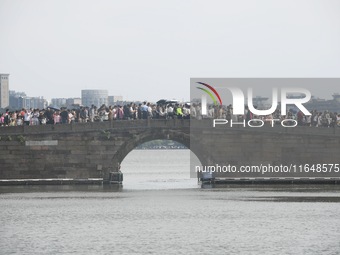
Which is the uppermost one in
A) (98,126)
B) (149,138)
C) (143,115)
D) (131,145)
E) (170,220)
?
(143,115)

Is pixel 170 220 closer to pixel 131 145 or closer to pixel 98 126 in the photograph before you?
pixel 98 126

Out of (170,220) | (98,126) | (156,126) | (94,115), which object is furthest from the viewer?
(94,115)

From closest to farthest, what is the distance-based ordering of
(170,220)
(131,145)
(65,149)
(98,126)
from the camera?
(170,220), (65,149), (98,126), (131,145)

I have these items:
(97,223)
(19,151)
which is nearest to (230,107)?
(19,151)

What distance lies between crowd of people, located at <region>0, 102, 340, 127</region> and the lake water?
462 centimetres

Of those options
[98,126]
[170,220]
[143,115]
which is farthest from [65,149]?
[170,220]

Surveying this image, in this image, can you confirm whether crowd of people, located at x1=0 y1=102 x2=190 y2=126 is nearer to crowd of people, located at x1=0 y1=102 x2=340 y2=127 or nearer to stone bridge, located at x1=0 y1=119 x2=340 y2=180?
crowd of people, located at x1=0 y1=102 x2=340 y2=127

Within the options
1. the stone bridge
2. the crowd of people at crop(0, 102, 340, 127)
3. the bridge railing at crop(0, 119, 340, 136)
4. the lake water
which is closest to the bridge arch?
the stone bridge

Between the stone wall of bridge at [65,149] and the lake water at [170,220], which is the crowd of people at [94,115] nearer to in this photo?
the stone wall of bridge at [65,149]

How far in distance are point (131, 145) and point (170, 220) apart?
20322 mm

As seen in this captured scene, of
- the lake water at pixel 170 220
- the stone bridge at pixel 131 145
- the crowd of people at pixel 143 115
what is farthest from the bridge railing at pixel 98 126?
the lake water at pixel 170 220

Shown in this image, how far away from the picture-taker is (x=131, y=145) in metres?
73.4

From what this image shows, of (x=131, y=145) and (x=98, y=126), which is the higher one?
(x=98, y=126)

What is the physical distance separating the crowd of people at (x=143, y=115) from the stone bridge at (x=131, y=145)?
0.79 meters
